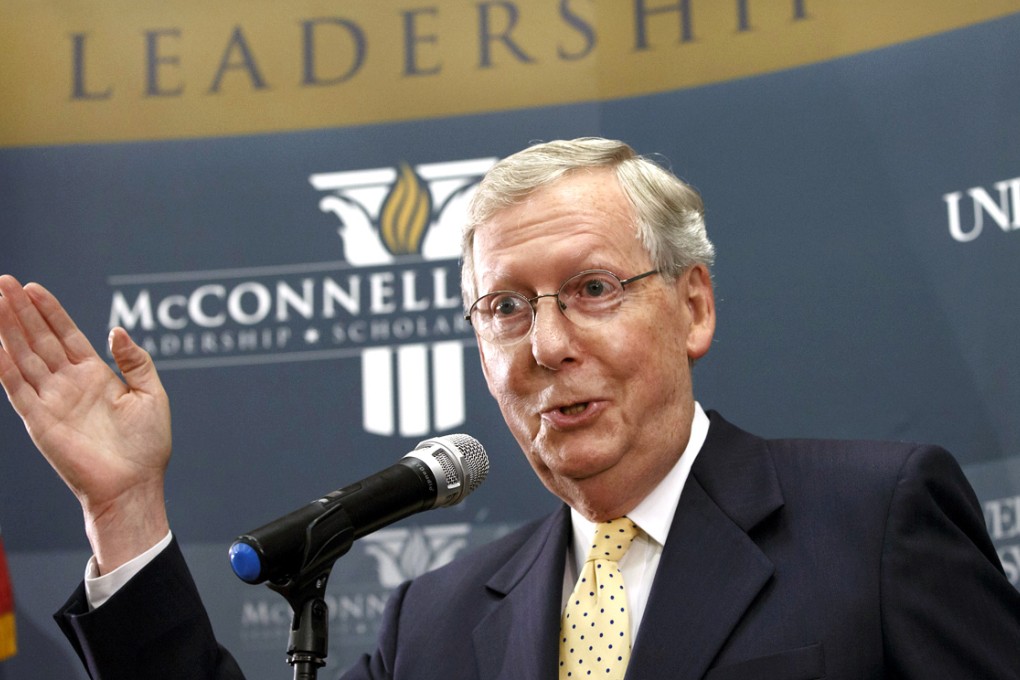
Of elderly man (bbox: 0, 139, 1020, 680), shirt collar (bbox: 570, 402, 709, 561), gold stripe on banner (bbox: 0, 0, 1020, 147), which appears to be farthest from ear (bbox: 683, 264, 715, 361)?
gold stripe on banner (bbox: 0, 0, 1020, 147)

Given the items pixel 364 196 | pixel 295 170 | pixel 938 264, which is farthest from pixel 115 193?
pixel 938 264

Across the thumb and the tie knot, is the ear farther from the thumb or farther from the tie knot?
the thumb

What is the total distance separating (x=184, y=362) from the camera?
3430 mm

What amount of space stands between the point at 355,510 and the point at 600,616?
0.64 metres

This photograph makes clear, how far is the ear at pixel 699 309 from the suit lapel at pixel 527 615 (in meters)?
0.40

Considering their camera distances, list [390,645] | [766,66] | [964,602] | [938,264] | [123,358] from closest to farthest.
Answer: [964,602] → [123,358] → [390,645] → [938,264] → [766,66]

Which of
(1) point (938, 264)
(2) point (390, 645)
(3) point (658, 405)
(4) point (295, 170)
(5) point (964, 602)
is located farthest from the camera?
(4) point (295, 170)

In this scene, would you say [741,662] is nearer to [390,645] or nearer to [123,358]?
[390,645]

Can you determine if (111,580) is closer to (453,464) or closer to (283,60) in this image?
(453,464)

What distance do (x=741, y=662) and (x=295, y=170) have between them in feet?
7.56

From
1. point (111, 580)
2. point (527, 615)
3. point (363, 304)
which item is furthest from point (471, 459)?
point (363, 304)

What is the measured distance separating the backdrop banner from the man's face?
113 cm

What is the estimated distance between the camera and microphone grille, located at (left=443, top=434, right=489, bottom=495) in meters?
1.63

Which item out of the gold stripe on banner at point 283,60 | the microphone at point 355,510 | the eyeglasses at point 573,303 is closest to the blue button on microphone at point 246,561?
the microphone at point 355,510
